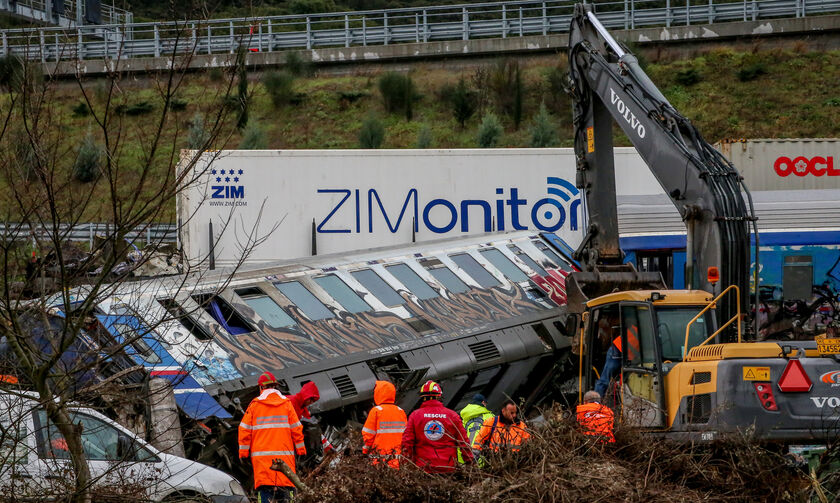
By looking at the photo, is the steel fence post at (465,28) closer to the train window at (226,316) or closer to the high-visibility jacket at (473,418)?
the train window at (226,316)

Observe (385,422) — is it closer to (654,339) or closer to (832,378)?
(654,339)

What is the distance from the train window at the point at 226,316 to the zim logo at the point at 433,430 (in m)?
5.45

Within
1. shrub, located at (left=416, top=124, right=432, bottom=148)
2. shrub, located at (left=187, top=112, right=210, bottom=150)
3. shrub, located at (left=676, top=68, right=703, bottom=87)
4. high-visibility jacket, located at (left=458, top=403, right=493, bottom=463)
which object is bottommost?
high-visibility jacket, located at (left=458, top=403, right=493, bottom=463)

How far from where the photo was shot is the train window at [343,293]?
16.0m

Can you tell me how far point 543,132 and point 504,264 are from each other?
23.9m

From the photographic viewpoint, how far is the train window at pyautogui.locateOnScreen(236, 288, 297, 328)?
589 inches

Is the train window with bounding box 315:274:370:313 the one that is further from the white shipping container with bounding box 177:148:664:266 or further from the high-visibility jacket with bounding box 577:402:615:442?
the white shipping container with bounding box 177:148:664:266

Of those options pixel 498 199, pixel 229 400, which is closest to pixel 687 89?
pixel 498 199

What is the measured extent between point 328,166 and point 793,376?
53.7ft

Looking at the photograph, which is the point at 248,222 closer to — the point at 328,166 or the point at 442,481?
the point at 328,166

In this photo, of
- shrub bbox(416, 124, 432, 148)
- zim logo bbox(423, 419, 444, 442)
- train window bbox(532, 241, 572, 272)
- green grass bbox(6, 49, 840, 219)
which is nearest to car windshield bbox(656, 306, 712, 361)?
zim logo bbox(423, 419, 444, 442)

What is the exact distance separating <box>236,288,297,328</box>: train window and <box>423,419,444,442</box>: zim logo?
18.8ft

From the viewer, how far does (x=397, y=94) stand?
46500 mm

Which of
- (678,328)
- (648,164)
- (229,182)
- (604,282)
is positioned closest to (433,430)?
(678,328)
